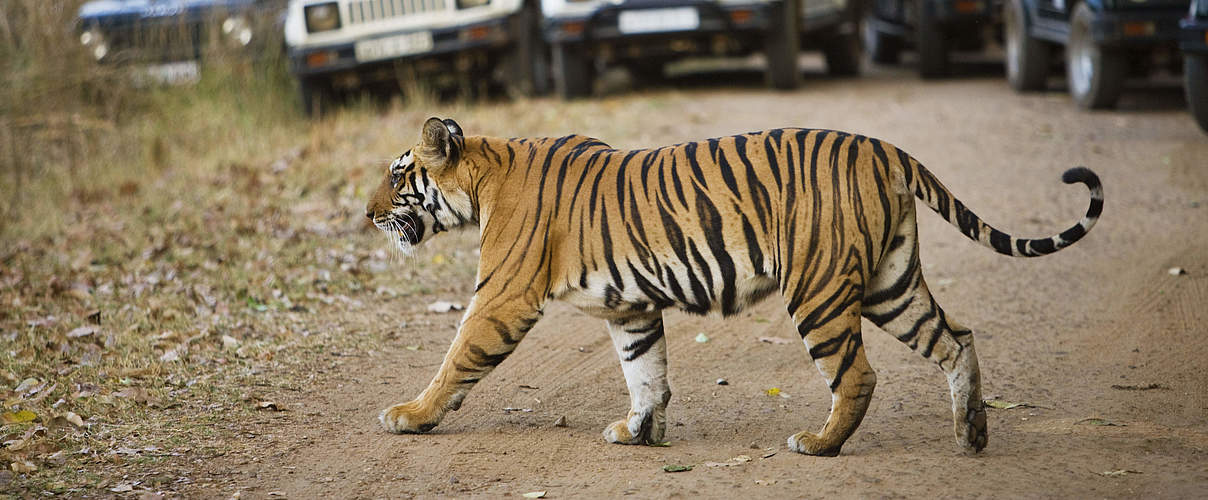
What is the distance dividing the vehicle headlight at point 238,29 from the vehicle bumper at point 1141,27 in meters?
7.76

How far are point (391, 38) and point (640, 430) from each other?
25.7 feet

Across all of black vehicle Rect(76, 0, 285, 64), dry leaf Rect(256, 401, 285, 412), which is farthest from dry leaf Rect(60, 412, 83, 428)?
black vehicle Rect(76, 0, 285, 64)

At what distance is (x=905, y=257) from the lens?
4273mm

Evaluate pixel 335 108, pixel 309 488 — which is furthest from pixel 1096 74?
pixel 309 488

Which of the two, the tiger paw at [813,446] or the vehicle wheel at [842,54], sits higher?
the vehicle wheel at [842,54]

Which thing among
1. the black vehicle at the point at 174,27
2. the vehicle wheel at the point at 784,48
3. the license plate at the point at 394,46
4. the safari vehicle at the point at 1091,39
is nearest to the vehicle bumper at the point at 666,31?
the vehicle wheel at the point at 784,48

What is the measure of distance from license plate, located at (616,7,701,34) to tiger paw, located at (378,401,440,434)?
7.92 meters

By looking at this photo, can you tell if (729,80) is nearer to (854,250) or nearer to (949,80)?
(949,80)

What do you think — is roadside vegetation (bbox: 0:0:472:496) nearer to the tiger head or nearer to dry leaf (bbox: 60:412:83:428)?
dry leaf (bbox: 60:412:83:428)

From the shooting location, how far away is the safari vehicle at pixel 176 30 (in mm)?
11586

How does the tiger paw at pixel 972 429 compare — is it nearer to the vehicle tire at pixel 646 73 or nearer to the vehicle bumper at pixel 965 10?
the vehicle bumper at pixel 965 10

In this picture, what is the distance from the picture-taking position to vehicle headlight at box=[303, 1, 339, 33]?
11.5 metres

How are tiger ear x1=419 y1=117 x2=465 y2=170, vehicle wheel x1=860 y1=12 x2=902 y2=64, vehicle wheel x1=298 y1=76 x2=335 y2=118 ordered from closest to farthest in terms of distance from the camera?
tiger ear x1=419 y1=117 x2=465 y2=170 → vehicle wheel x1=298 y1=76 x2=335 y2=118 → vehicle wheel x1=860 y1=12 x2=902 y2=64

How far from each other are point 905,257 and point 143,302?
4.29m
